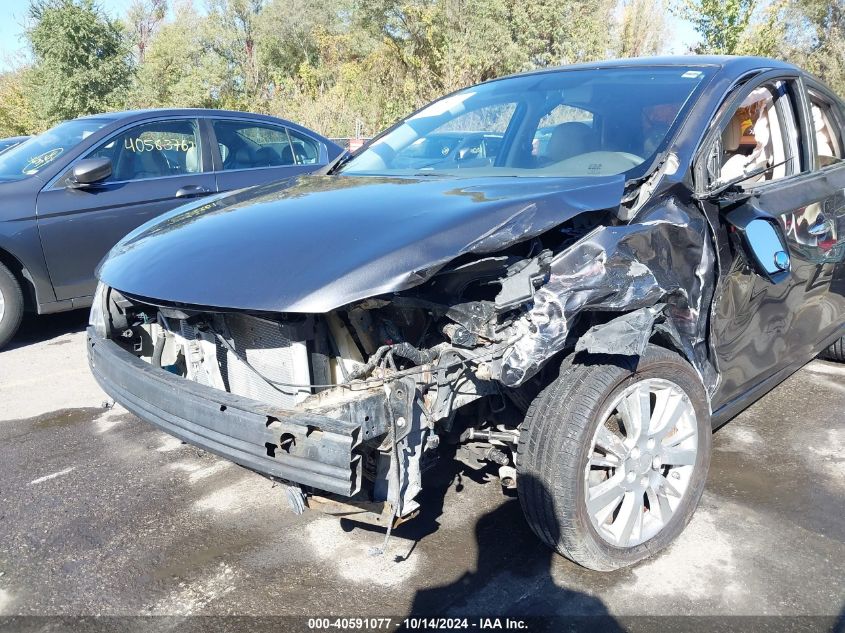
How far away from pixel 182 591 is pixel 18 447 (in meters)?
1.74

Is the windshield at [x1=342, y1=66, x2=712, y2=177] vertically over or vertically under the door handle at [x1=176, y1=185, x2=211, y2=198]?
over

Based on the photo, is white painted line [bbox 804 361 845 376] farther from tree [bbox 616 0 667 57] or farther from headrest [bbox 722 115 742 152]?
tree [bbox 616 0 667 57]

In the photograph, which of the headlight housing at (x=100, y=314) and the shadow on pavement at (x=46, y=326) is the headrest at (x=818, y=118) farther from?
the shadow on pavement at (x=46, y=326)

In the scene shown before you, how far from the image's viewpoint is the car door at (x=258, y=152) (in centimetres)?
596

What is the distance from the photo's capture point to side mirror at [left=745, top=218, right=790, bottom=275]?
2.73m

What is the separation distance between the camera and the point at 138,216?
5.42 m

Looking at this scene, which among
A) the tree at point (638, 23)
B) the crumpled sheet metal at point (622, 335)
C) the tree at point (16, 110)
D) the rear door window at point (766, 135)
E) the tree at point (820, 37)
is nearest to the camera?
the crumpled sheet metal at point (622, 335)

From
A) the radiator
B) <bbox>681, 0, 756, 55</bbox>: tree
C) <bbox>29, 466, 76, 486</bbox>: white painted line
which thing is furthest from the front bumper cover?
<bbox>681, 0, 756, 55</bbox>: tree

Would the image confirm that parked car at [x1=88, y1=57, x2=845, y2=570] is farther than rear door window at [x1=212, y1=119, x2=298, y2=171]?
No

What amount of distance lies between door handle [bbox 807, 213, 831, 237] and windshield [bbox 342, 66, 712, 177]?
89 centimetres

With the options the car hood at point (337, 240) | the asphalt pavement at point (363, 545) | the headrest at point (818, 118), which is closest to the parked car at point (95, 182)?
the asphalt pavement at point (363, 545)

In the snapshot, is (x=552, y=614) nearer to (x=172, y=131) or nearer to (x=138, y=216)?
(x=138, y=216)

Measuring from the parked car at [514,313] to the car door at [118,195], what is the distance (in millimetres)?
2461

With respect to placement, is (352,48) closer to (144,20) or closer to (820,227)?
(144,20)
